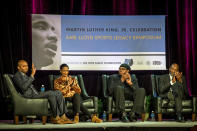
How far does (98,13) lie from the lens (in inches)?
295

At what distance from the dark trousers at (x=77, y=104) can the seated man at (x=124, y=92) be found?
51cm

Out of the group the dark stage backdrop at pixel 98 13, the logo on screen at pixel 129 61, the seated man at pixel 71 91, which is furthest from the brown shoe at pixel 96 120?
the logo on screen at pixel 129 61

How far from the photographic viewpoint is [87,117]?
637 cm

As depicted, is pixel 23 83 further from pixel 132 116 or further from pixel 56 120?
pixel 132 116

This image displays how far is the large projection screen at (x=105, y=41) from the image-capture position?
7203mm

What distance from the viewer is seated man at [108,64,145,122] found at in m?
6.30

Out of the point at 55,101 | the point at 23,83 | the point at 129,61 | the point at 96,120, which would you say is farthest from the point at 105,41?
the point at 23,83

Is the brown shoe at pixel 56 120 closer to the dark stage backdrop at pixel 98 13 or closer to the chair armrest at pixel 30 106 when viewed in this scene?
the chair armrest at pixel 30 106

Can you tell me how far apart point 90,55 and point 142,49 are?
0.96 m

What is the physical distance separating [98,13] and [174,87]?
6.72 ft

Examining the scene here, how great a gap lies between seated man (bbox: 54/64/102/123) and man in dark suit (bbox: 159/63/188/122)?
1248mm

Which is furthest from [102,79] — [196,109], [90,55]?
[196,109]

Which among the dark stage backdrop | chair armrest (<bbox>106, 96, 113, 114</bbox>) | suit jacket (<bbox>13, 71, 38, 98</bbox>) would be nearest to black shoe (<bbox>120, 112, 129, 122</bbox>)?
chair armrest (<bbox>106, 96, 113, 114</bbox>)

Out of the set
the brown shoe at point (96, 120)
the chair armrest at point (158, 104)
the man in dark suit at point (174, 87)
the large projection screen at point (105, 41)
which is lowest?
the brown shoe at point (96, 120)
